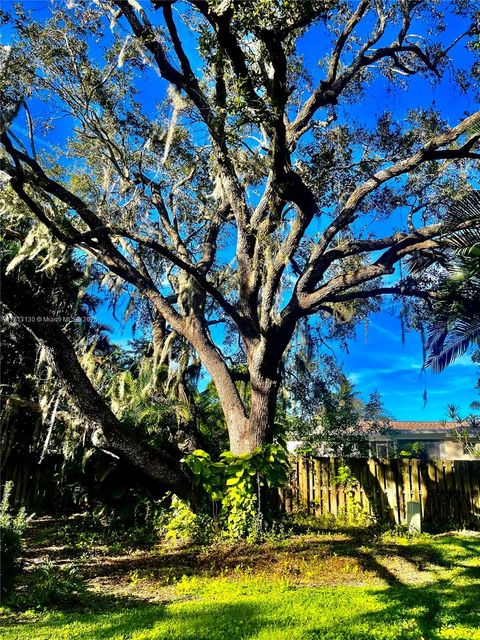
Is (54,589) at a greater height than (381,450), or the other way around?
(381,450)

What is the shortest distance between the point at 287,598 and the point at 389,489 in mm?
4891

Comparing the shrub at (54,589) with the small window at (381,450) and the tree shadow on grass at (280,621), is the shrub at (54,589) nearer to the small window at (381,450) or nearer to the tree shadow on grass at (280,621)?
the tree shadow on grass at (280,621)

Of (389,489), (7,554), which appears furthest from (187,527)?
(389,489)

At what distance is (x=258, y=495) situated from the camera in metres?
7.07

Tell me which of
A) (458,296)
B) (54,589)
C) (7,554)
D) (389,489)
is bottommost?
(54,589)

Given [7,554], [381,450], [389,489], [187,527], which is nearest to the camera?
[7,554]

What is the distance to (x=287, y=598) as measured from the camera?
13.8ft

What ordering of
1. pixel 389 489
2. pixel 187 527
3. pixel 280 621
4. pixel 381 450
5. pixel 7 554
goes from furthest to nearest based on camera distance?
pixel 381 450 < pixel 389 489 < pixel 187 527 < pixel 7 554 < pixel 280 621

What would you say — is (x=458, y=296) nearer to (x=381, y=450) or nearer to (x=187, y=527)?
(x=187, y=527)

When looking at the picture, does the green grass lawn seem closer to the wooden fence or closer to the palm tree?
the wooden fence

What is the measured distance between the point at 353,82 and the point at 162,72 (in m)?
→ 4.28

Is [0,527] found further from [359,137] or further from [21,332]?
[359,137]

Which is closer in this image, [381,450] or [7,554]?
[7,554]

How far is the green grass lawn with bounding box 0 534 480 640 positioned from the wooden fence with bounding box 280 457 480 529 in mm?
1855
